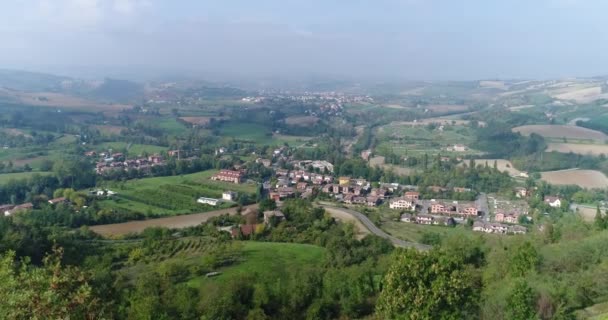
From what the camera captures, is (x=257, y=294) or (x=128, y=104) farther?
(x=128, y=104)

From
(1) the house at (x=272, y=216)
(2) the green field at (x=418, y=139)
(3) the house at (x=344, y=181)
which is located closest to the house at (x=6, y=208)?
(1) the house at (x=272, y=216)

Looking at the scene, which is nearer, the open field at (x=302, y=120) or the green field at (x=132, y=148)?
the green field at (x=132, y=148)

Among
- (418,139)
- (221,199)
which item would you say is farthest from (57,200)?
(418,139)

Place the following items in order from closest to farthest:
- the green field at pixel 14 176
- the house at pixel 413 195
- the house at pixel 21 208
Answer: the house at pixel 21 208 → the house at pixel 413 195 → the green field at pixel 14 176

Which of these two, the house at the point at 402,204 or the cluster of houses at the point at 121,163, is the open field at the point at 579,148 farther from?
the cluster of houses at the point at 121,163

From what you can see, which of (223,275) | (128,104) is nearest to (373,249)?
(223,275)

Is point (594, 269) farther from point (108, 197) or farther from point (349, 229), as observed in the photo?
point (108, 197)
